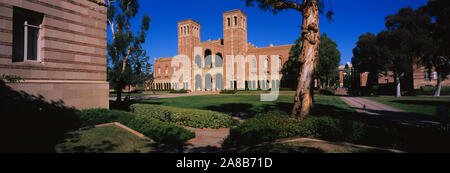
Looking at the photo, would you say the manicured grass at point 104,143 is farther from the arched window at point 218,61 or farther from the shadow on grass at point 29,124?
the arched window at point 218,61

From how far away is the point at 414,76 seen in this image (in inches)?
1492

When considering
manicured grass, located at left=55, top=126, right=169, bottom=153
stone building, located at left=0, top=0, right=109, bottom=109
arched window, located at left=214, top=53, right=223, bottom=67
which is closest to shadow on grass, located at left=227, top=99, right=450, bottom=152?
manicured grass, located at left=55, top=126, right=169, bottom=153

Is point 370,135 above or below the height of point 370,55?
below

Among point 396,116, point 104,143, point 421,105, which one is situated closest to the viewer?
point 104,143

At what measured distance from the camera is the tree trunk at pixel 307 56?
316 inches

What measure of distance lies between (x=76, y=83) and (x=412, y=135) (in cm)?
1335

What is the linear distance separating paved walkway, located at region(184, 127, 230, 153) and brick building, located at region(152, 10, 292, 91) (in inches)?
1670

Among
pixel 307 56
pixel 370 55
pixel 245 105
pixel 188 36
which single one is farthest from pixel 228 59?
pixel 307 56

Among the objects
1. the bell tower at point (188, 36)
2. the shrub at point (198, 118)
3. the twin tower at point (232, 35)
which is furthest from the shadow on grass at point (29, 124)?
the bell tower at point (188, 36)

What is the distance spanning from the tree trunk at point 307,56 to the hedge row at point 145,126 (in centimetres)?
460

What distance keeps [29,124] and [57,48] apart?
4732 mm

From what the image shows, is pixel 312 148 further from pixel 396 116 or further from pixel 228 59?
pixel 228 59

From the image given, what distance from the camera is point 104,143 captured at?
5.86m
